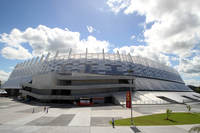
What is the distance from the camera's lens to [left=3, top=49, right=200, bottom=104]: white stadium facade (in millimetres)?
42375

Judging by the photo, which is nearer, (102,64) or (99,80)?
(99,80)

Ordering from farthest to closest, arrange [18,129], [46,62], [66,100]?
1. [46,62]
2. [66,100]
3. [18,129]

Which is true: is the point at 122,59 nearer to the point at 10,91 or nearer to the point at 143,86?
the point at 143,86

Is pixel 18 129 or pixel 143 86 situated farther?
pixel 143 86

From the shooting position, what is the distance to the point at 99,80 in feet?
155

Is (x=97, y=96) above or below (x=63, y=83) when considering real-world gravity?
below

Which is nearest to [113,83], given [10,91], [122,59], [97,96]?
[97,96]

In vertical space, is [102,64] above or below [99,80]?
above

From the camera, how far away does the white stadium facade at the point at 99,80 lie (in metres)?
42.4

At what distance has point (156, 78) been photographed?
64812mm

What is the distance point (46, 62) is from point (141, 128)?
6571 cm

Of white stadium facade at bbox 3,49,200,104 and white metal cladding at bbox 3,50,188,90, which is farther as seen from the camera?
white metal cladding at bbox 3,50,188,90

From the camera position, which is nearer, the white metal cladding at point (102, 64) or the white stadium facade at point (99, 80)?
the white stadium facade at point (99, 80)

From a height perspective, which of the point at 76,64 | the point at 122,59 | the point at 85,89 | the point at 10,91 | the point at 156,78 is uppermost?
the point at 122,59
